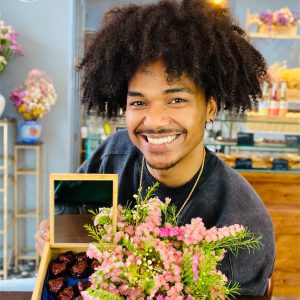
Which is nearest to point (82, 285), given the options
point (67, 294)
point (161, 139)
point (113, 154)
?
point (67, 294)

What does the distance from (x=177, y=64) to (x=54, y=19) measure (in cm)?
229

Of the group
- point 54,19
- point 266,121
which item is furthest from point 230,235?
point 54,19

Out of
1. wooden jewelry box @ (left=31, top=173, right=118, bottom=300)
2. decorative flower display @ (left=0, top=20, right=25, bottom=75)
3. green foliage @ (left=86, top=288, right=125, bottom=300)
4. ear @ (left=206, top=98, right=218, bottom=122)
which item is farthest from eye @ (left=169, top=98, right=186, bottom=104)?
decorative flower display @ (left=0, top=20, right=25, bottom=75)

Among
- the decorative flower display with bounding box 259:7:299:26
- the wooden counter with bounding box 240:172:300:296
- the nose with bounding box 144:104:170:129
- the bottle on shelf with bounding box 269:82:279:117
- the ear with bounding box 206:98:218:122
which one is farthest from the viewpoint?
the decorative flower display with bounding box 259:7:299:26

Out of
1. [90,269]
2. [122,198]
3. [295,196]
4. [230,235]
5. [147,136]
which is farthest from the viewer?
[295,196]

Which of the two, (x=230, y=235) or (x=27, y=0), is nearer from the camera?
(x=230, y=235)

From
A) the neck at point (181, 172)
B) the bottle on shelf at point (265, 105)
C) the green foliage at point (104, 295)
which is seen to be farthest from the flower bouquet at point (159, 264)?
the bottle on shelf at point (265, 105)

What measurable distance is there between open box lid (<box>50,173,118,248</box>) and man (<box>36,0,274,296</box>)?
165mm

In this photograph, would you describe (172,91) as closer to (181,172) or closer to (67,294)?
(181,172)

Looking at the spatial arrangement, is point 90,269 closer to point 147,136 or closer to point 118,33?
point 147,136

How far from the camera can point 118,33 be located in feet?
3.12

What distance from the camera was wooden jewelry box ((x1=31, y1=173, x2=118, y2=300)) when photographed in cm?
74

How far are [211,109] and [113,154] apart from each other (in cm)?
37

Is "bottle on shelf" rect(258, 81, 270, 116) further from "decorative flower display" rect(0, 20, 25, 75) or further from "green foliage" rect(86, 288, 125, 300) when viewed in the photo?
"green foliage" rect(86, 288, 125, 300)
